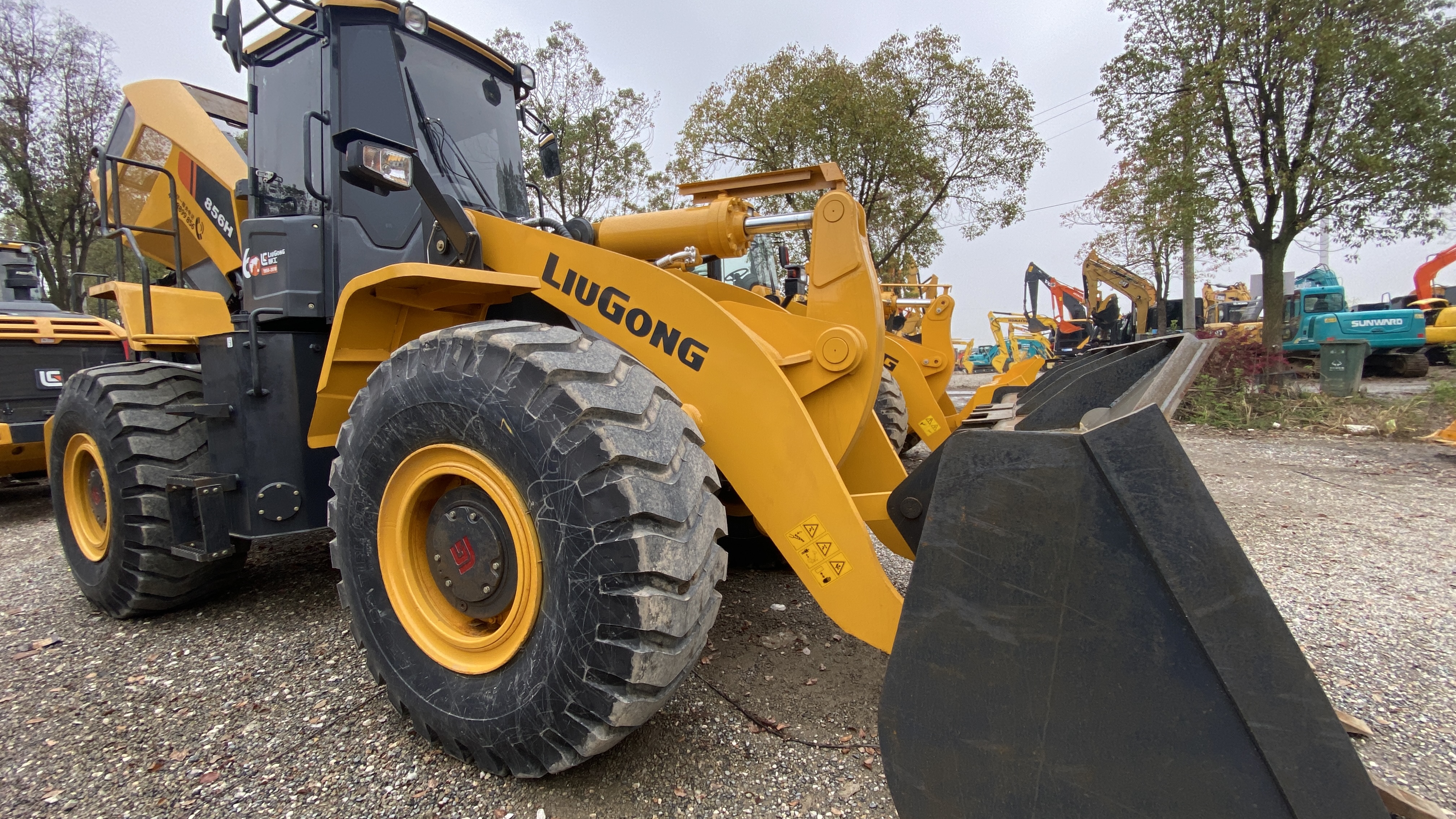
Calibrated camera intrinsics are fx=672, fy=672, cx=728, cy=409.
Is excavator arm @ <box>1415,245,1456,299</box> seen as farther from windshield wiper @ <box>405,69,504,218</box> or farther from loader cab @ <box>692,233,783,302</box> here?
windshield wiper @ <box>405,69,504,218</box>

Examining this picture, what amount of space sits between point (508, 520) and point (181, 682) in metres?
1.85

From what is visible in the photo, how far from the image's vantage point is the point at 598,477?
1.67 metres

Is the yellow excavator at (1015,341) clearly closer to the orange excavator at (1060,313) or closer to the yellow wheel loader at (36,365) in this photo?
the orange excavator at (1060,313)

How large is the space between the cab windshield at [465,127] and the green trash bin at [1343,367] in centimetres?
1190

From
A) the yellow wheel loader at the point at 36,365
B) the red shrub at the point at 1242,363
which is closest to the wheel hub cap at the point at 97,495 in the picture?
the yellow wheel loader at the point at 36,365

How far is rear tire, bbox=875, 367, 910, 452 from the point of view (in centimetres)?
542

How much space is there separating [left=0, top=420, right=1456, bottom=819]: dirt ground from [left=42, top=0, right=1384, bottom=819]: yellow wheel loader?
0.72 feet

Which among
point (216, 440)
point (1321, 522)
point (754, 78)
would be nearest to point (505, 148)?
point (216, 440)

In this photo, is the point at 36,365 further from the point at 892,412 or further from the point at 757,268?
the point at 892,412

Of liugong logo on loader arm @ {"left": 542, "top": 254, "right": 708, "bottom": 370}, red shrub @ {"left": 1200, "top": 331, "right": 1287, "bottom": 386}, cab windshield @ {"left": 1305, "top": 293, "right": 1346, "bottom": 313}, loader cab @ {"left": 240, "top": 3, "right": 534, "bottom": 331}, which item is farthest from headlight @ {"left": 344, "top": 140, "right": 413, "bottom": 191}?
cab windshield @ {"left": 1305, "top": 293, "right": 1346, "bottom": 313}

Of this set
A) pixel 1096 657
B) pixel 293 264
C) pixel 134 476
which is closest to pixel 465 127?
pixel 293 264

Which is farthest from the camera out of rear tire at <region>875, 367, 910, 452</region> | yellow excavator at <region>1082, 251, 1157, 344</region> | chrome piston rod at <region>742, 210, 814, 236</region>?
yellow excavator at <region>1082, 251, 1157, 344</region>

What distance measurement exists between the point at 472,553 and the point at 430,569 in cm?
25

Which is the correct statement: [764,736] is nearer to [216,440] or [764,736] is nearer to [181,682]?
[181,682]
